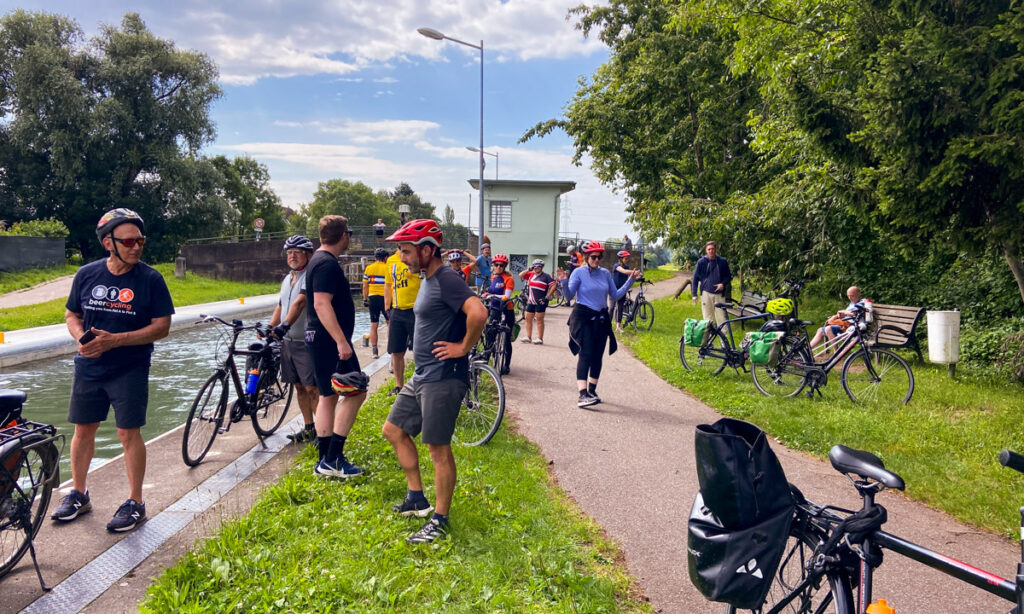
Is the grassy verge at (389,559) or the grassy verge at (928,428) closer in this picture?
the grassy verge at (389,559)

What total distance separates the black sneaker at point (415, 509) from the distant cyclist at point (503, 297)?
4828 millimetres

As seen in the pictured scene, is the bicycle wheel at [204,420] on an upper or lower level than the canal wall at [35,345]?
upper

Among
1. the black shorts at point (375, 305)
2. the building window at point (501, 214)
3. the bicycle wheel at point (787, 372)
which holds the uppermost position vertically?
the building window at point (501, 214)

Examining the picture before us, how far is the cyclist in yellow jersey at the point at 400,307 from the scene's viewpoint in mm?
7516

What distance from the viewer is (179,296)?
25578mm

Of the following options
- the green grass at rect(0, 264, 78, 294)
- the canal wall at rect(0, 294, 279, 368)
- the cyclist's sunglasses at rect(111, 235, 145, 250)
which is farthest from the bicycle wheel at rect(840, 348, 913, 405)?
the green grass at rect(0, 264, 78, 294)

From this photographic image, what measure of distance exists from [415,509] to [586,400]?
388 centimetres

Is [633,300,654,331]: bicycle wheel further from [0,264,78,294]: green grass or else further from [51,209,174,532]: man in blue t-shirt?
[0,264,78,294]: green grass

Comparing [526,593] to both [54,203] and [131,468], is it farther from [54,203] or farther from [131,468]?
[54,203]

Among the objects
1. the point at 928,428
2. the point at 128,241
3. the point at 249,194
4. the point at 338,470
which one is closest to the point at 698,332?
the point at 928,428

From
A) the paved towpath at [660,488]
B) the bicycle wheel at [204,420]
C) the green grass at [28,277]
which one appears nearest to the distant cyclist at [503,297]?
the paved towpath at [660,488]

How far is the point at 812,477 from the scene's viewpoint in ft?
17.8

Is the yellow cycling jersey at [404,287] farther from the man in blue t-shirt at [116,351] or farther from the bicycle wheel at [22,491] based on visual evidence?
the bicycle wheel at [22,491]

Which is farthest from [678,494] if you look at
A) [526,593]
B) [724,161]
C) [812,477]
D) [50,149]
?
[50,149]
